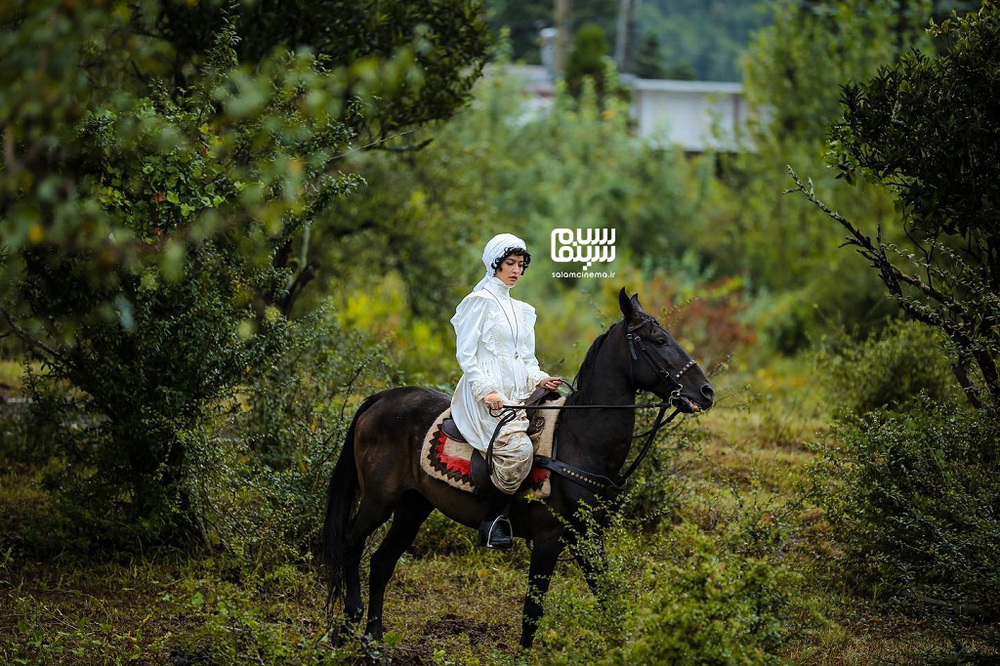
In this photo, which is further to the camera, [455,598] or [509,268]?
[455,598]

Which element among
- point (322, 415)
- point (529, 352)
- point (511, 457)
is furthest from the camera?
point (322, 415)

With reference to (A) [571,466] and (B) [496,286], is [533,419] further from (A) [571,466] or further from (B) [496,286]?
(B) [496,286]

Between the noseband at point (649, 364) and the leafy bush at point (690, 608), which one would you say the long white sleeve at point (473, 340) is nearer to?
the noseband at point (649, 364)

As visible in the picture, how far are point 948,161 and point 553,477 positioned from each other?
10.1 ft

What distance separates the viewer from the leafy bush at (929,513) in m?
6.16

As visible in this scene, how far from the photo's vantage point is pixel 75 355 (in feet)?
25.5

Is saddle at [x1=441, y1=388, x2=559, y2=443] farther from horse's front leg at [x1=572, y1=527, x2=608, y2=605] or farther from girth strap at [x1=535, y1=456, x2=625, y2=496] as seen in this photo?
horse's front leg at [x1=572, y1=527, x2=608, y2=605]

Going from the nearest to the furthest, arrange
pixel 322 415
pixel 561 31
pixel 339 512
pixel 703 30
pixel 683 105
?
pixel 339 512 → pixel 322 415 → pixel 561 31 → pixel 683 105 → pixel 703 30

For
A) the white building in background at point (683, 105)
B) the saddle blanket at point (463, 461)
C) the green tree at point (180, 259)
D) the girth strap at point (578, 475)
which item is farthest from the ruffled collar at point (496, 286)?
the white building in background at point (683, 105)

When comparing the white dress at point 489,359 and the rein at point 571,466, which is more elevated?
the white dress at point 489,359

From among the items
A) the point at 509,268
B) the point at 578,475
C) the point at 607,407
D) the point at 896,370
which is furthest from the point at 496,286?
the point at 896,370

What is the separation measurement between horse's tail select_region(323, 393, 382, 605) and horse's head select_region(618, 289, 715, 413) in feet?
5.74

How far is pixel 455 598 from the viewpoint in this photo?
7.93m

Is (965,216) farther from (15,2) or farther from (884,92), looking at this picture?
(15,2)
